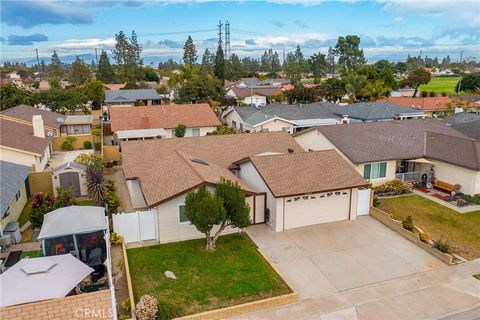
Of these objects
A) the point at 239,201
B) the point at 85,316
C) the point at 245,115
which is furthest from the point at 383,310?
the point at 245,115

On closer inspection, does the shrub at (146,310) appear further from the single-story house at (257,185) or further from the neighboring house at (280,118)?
the neighboring house at (280,118)

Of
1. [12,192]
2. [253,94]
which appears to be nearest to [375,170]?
[12,192]

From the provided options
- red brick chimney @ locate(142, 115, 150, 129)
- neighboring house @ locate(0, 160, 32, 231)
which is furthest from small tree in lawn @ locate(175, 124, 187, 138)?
neighboring house @ locate(0, 160, 32, 231)

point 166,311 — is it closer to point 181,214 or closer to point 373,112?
point 181,214

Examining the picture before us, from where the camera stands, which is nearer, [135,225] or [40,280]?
[40,280]

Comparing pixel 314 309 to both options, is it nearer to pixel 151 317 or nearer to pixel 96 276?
pixel 151 317
